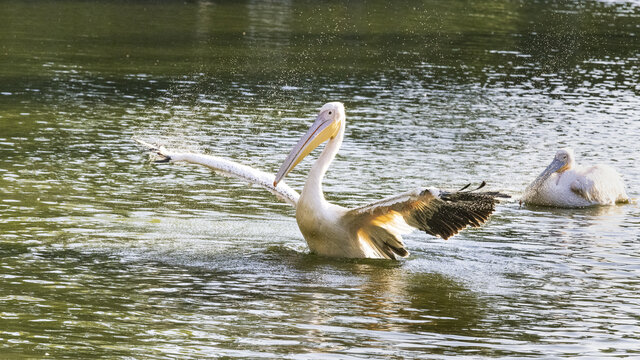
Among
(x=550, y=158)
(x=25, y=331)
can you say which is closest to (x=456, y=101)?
(x=550, y=158)

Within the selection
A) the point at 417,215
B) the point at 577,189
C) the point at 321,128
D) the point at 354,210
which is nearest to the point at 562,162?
the point at 577,189

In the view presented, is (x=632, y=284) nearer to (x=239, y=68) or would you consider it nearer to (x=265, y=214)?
(x=265, y=214)

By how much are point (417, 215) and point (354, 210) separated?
0.50m

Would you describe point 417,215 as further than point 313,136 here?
No

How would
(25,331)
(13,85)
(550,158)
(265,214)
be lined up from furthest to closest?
(13,85) < (550,158) < (265,214) < (25,331)

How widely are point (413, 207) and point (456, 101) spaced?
376 inches

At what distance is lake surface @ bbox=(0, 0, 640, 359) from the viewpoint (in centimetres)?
744

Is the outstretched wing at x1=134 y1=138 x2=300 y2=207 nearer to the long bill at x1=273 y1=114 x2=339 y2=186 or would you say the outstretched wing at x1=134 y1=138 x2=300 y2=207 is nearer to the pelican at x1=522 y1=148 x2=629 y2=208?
the long bill at x1=273 y1=114 x2=339 y2=186

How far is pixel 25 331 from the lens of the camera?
7.12 metres

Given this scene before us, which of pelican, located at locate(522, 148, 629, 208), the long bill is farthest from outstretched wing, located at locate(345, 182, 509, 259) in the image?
pelican, located at locate(522, 148, 629, 208)

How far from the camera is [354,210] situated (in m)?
9.07

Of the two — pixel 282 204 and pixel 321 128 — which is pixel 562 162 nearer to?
pixel 282 204

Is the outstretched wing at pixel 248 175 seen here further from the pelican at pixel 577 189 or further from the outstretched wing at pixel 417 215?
the pelican at pixel 577 189

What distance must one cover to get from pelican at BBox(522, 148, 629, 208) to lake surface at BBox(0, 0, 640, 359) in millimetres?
152
